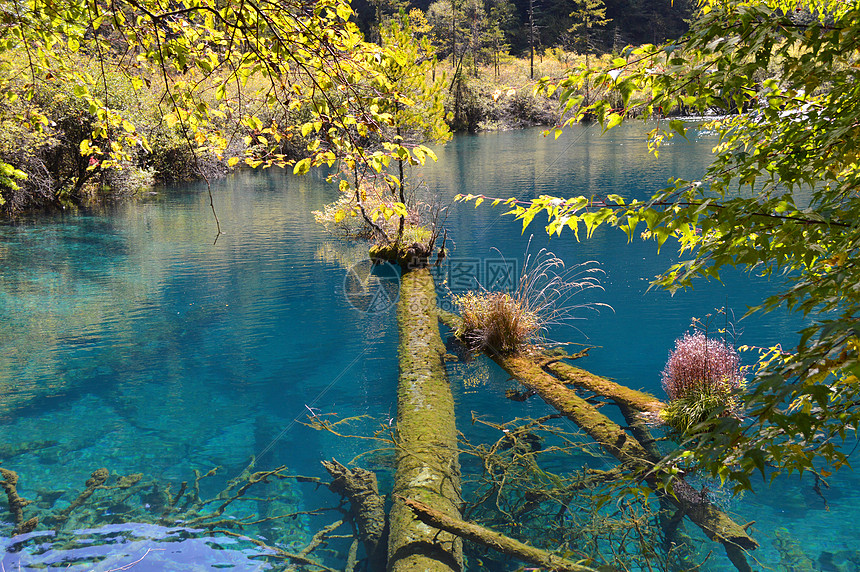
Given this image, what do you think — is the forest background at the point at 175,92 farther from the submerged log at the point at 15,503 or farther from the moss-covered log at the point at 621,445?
the moss-covered log at the point at 621,445

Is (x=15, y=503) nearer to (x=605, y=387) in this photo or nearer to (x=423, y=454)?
(x=423, y=454)

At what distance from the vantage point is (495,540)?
3832mm

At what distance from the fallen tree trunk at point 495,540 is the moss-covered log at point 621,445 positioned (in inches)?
33.2

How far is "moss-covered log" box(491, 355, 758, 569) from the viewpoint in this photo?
165 inches

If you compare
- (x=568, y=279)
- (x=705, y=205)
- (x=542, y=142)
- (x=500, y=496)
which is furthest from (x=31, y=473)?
(x=542, y=142)

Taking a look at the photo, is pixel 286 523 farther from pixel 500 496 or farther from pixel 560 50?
pixel 560 50

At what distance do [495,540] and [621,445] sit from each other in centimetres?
199

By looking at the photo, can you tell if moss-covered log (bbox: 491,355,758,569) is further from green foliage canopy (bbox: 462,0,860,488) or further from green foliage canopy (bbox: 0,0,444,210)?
green foliage canopy (bbox: 0,0,444,210)

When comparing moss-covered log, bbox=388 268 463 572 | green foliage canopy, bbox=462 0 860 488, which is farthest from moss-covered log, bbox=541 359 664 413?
green foliage canopy, bbox=462 0 860 488

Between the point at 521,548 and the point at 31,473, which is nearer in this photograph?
the point at 521,548

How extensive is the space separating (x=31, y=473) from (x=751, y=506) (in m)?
6.87

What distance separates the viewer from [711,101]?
237 cm

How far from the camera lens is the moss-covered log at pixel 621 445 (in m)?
4.19

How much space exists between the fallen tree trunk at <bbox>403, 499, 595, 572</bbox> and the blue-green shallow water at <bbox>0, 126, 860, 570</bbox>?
3.05 ft
